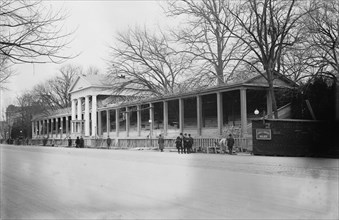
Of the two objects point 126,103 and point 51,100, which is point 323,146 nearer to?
point 126,103

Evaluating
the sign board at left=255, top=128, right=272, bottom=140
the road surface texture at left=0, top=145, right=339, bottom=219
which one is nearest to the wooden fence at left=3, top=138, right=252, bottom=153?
the sign board at left=255, top=128, right=272, bottom=140

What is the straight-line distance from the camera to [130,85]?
176 ft

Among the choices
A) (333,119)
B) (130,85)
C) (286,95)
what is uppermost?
(130,85)

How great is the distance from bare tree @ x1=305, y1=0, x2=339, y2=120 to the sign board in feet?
20.9

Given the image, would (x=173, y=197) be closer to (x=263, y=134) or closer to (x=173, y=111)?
(x=263, y=134)

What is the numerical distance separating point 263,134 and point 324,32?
31.2ft

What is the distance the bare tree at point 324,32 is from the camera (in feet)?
92.8

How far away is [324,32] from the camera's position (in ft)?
96.1

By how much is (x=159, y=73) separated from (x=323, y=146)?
31322 millimetres

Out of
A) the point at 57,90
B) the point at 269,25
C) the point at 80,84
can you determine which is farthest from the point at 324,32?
the point at 57,90

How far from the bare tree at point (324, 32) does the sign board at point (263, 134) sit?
6.37m

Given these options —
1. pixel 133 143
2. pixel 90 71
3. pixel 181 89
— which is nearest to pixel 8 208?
pixel 181 89

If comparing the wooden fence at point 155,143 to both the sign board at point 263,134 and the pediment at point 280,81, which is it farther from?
the pediment at point 280,81

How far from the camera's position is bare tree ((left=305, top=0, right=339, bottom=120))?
28.3 meters
